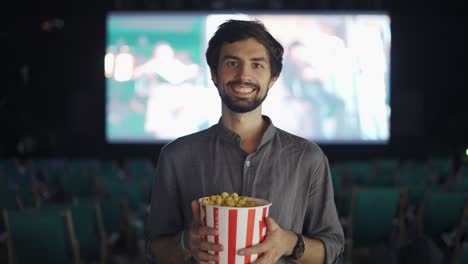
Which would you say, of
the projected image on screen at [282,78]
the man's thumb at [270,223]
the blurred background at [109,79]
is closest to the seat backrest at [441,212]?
the man's thumb at [270,223]

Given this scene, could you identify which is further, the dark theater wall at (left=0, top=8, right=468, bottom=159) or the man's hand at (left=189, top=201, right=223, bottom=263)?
the dark theater wall at (left=0, top=8, right=468, bottom=159)

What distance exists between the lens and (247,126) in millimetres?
1479

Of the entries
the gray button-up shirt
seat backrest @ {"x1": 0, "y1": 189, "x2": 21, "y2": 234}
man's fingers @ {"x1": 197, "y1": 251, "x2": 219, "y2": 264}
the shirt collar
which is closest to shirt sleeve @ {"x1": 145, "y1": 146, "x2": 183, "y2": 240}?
the gray button-up shirt

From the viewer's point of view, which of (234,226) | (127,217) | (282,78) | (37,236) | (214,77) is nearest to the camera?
(234,226)

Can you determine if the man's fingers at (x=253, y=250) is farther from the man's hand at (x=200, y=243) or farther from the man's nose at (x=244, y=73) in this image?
the man's nose at (x=244, y=73)

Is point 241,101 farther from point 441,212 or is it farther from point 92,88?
point 92,88

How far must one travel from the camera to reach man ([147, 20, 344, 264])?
140 centimetres

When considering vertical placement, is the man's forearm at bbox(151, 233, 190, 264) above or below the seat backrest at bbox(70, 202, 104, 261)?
above

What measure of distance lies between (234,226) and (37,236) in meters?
2.86

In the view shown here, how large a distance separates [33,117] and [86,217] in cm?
1061

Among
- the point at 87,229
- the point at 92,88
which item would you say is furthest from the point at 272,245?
the point at 92,88

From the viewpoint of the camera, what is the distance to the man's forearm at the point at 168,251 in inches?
54.2

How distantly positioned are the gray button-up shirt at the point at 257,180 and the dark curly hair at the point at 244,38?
165mm

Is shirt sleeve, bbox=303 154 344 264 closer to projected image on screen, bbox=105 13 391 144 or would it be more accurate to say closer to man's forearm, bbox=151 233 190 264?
man's forearm, bbox=151 233 190 264
